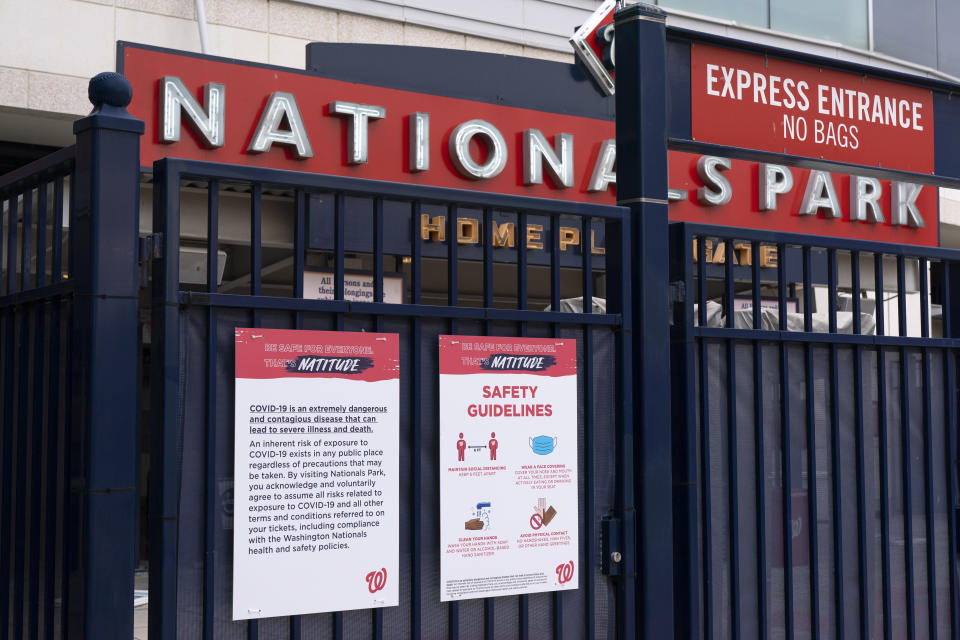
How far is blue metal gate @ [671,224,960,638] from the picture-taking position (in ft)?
14.6

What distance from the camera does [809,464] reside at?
4664 mm

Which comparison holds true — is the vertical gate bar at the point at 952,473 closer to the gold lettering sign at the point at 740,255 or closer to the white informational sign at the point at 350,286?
the white informational sign at the point at 350,286

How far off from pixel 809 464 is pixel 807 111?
4.79ft

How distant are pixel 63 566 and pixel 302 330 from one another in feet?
3.35

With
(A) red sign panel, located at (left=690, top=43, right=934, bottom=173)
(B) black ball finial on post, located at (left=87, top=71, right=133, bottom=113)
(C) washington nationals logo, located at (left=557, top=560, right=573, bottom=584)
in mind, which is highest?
(A) red sign panel, located at (left=690, top=43, right=934, bottom=173)

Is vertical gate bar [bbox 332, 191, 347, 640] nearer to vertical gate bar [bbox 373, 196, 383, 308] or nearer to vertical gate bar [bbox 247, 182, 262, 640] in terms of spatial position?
vertical gate bar [bbox 373, 196, 383, 308]

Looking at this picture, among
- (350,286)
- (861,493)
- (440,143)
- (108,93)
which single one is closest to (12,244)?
(108,93)

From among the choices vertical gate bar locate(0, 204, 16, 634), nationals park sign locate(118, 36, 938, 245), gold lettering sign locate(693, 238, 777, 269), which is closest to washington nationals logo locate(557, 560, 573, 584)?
vertical gate bar locate(0, 204, 16, 634)

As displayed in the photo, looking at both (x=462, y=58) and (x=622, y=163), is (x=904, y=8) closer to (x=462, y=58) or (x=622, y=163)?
(x=462, y=58)

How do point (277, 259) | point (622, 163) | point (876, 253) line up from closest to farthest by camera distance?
1. point (622, 163)
2. point (876, 253)
3. point (277, 259)

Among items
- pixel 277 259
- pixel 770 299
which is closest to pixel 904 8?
pixel 770 299

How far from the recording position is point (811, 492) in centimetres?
466

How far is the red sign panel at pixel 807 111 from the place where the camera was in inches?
180

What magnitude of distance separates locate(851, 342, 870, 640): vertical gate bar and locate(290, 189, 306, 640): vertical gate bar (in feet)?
7.67
